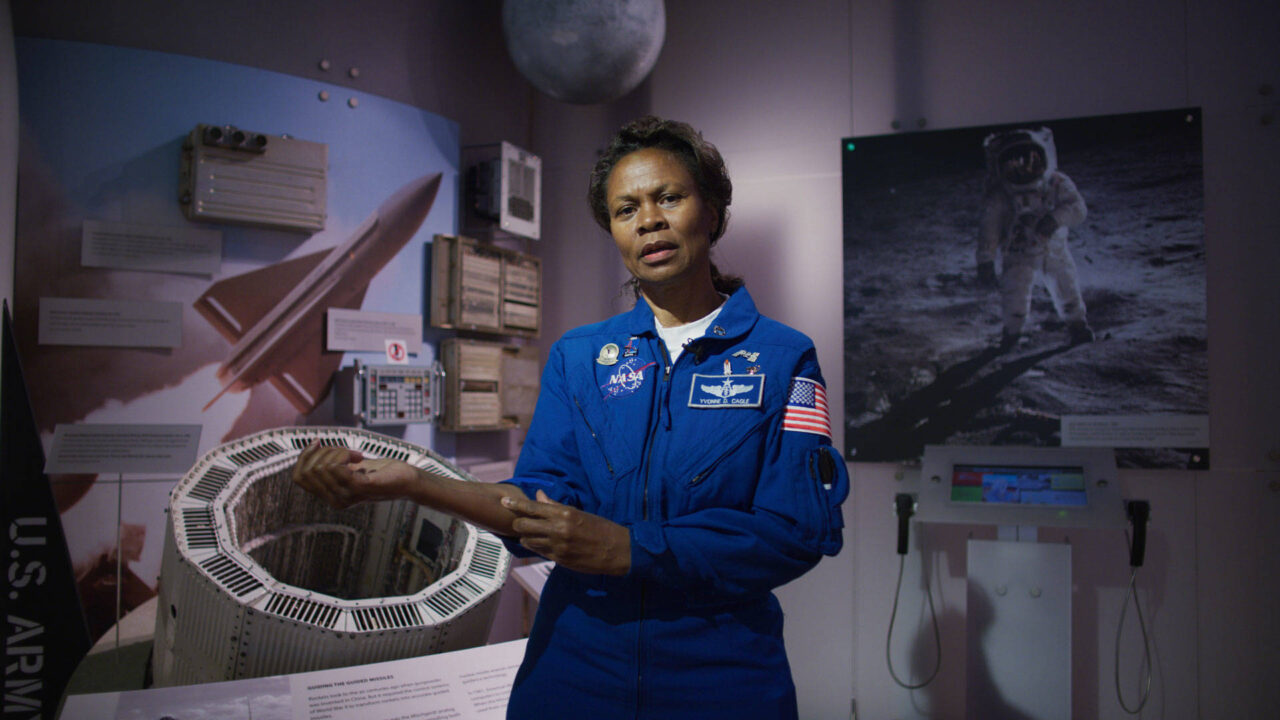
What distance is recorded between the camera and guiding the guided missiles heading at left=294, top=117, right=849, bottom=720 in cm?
103

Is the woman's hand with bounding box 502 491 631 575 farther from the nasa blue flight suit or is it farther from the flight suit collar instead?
the flight suit collar

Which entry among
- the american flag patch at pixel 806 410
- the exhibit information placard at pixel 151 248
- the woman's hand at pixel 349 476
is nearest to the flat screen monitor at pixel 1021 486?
the american flag patch at pixel 806 410

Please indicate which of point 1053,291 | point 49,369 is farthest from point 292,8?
point 1053,291

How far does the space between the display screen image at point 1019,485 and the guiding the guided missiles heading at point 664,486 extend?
1903mm

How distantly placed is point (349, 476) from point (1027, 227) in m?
3.22

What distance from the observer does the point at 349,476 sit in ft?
3.15

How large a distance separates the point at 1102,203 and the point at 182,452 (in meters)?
3.59

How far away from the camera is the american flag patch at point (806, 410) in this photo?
1.16 meters

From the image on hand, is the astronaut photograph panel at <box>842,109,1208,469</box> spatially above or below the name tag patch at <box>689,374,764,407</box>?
above

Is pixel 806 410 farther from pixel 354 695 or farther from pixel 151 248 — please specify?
pixel 151 248

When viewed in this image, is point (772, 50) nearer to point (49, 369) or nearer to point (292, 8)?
point (292, 8)

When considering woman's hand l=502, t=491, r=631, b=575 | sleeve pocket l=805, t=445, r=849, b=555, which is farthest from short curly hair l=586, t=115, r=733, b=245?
woman's hand l=502, t=491, r=631, b=575

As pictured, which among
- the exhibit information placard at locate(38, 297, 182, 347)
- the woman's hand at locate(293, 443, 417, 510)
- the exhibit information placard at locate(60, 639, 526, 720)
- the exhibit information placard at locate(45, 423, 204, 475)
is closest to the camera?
the woman's hand at locate(293, 443, 417, 510)

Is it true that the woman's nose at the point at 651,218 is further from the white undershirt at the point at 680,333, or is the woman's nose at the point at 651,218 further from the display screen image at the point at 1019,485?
the display screen image at the point at 1019,485
